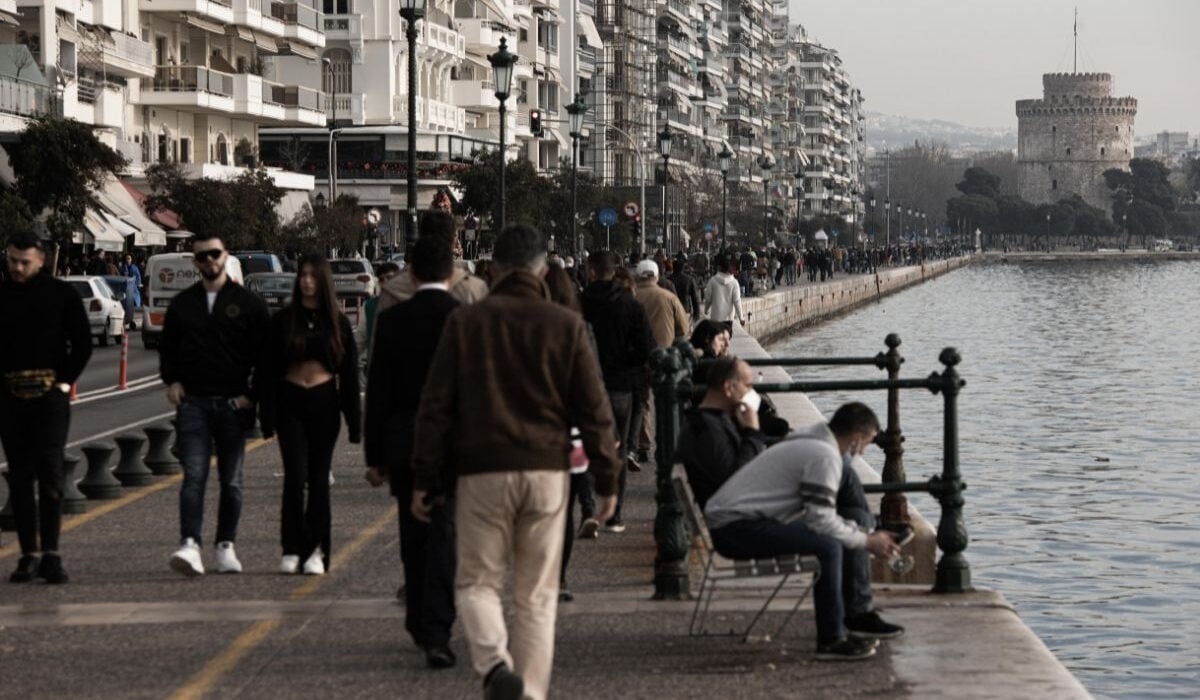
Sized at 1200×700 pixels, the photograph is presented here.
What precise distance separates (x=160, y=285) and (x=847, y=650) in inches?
1233

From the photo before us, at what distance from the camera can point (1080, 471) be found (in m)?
28.5

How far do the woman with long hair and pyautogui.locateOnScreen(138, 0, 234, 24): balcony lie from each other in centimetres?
5329

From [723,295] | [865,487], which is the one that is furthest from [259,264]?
[865,487]

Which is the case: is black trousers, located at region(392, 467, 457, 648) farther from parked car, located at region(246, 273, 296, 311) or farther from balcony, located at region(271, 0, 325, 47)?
balcony, located at region(271, 0, 325, 47)

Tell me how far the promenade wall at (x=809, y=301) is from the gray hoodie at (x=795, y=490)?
4231 cm

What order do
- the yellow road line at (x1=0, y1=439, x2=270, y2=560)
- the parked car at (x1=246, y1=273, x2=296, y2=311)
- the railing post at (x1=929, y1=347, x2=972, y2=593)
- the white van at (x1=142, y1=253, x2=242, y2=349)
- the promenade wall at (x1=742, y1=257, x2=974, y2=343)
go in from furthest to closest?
the promenade wall at (x1=742, y1=257, x2=974, y2=343), the parked car at (x1=246, y1=273, x2=296, y2=311), the white van at (x1=142, y1=253, x2=242, y2=349), the yellow road line at (x1=0, y1=439, x2=270, y2=560), the railing post at (x1=929, y1=347, x2=972, y2=593)

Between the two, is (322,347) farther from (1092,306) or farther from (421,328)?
(1092,306)

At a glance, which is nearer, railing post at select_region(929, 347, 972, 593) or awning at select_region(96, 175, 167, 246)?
railing post at select_region(929, 347, 972, 593)

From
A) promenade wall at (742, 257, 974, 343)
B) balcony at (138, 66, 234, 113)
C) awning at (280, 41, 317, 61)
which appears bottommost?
promenade wall at (742, 257, 974, 343)

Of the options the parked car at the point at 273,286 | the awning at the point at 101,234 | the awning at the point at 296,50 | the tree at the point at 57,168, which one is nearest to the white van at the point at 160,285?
the parked car at the point at 273,286

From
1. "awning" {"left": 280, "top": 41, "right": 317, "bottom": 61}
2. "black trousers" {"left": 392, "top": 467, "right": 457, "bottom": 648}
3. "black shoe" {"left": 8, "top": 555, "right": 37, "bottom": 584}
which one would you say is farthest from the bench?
"awning" {"left": 280, "top": 41, "right": 317, "bottom": 61}

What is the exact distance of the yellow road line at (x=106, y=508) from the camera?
12000 mm

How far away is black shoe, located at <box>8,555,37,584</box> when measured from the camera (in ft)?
34.7

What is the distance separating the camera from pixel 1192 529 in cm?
2273
